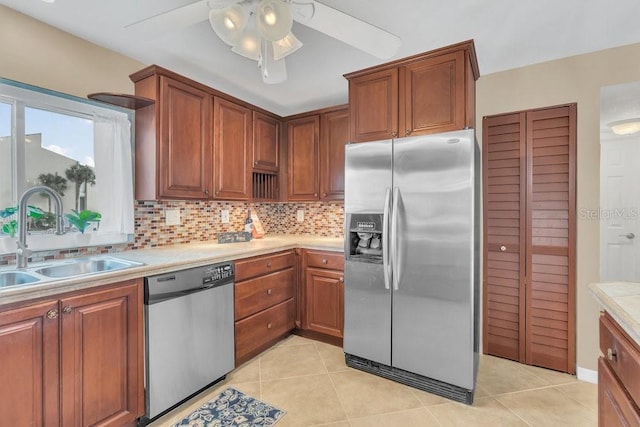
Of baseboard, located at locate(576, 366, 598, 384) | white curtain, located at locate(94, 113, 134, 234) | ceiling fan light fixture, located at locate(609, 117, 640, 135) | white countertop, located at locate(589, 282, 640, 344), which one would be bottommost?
baseboard, located at locate(576, 366, 598, 384)

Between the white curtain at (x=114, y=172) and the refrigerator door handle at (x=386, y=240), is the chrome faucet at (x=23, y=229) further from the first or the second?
the refrigerator door handle at (x=386, y=240)

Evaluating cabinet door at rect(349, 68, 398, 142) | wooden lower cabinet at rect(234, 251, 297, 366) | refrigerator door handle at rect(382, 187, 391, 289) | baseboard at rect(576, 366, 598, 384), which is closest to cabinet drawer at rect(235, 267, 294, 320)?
wooden lower cabinet at rect(234, 251, 297, 366)

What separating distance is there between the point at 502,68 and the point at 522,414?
8.08 ft

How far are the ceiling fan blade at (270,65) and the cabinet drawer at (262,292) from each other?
1464 millimetres

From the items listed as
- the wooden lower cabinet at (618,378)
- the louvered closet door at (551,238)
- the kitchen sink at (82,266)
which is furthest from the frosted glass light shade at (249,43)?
the louvered closet door at (551,238)

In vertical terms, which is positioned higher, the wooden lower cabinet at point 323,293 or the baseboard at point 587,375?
the wooden lower cabinet at point 323,293

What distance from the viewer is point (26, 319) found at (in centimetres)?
128

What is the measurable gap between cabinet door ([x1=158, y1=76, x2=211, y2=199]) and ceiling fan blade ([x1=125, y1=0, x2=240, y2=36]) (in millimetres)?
848

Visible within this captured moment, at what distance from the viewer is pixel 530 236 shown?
2367 mm

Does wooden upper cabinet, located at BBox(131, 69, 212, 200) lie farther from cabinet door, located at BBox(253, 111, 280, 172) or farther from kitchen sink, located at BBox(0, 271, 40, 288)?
kitchen sink, located at BBox(0, 271, 40, 288)

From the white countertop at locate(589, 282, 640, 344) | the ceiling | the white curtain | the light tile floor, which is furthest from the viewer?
the white curtain

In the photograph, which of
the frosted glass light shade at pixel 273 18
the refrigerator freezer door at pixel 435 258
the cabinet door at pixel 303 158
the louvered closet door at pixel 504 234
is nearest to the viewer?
the frosted glass light shade at pixel 273 18

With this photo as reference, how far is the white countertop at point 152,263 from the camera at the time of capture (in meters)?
1.28

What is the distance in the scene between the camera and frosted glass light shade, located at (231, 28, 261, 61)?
1.40 meters
